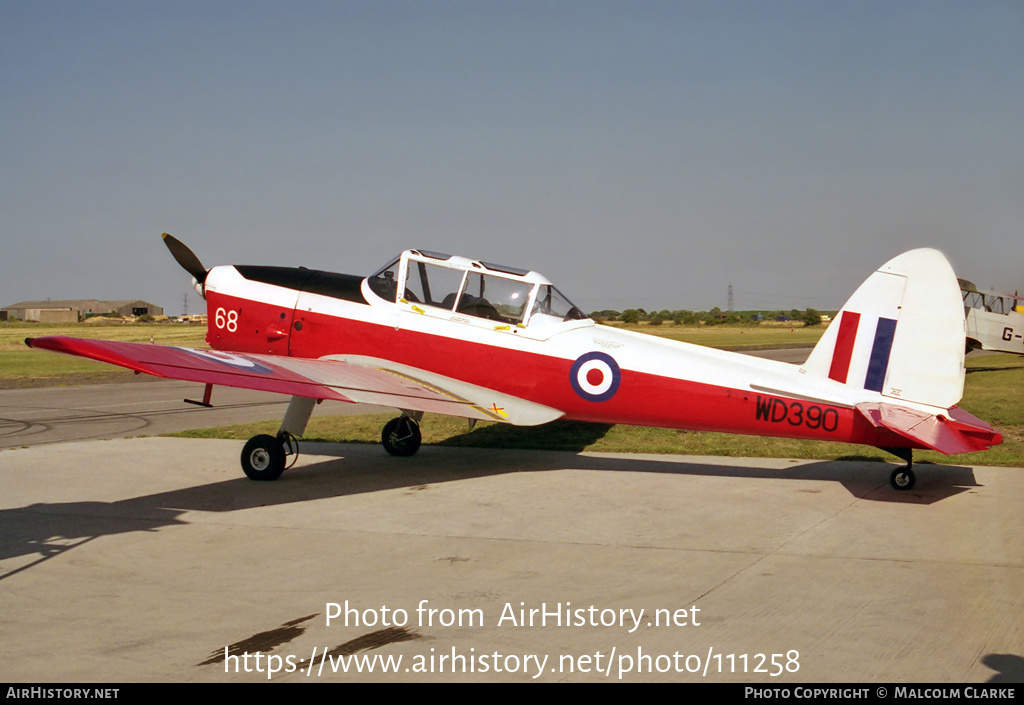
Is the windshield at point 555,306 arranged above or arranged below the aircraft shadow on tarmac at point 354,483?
above

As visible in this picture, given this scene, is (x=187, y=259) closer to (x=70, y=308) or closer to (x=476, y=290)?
(x=476, y=290)

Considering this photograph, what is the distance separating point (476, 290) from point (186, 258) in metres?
4.26

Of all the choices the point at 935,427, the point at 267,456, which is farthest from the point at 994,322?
the point at 267,456

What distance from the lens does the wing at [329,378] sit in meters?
7.12

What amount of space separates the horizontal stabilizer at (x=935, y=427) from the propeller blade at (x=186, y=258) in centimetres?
851

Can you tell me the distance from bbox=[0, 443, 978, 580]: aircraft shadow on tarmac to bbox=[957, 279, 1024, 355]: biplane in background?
22.4 m

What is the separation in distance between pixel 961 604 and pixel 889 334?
3.81 meters

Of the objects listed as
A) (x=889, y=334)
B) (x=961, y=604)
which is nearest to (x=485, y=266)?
(x=889, y=334)

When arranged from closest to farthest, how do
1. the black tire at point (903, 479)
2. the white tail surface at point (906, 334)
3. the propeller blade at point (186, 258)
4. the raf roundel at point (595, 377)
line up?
the white tail surface at point (906, 334) < the black tire at point (903, 479) < the raf roundel at point (595, 377) < the propeller blade at point (186, 258)

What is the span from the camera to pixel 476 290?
9688 millimetres

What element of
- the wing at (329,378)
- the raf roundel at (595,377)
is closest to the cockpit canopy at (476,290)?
the raf roundel at (595,377)

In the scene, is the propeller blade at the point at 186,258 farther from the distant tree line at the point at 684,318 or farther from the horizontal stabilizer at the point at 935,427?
the distant tree line at the point at 684,318

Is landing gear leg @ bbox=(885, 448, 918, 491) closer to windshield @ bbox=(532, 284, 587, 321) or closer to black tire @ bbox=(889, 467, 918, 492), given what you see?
black tire @ bbox=(889, 467, 918, 492)
